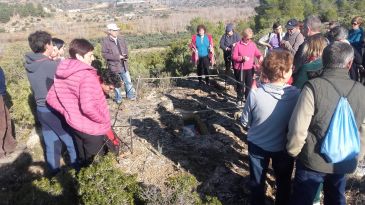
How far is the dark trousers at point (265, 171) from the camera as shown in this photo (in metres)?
2.99

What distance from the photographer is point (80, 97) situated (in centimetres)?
331

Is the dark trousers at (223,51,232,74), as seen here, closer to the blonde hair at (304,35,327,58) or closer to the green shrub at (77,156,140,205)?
the blonde hair at (304,35,327,58)

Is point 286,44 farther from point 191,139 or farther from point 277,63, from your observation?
point 277,63

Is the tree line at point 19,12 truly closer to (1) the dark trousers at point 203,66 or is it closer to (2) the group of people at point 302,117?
(1) the dark trousers at point 203,66

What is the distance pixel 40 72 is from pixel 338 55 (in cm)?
297

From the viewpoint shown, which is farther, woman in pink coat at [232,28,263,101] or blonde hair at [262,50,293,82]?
woman in pink coat at [232,28,263,101]

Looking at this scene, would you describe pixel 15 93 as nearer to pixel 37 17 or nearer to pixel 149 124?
pixel 149 124

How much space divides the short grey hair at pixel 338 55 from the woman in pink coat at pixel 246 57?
11.3ft

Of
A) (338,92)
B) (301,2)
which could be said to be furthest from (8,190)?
(301,2)

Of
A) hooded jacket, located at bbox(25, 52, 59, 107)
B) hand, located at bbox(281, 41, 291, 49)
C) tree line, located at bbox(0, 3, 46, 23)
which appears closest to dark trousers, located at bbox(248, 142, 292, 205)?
hooded jacket, located at bbox(25, 52, 59, 107)

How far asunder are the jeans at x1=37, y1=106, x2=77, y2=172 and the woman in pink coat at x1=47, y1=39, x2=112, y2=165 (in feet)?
1.15

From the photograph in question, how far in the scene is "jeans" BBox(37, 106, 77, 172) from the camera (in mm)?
3889

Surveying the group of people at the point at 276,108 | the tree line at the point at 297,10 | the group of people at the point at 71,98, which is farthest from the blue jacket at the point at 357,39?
the tree line at the point at 297,10

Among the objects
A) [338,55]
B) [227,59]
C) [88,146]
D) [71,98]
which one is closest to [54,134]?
[88,146]
